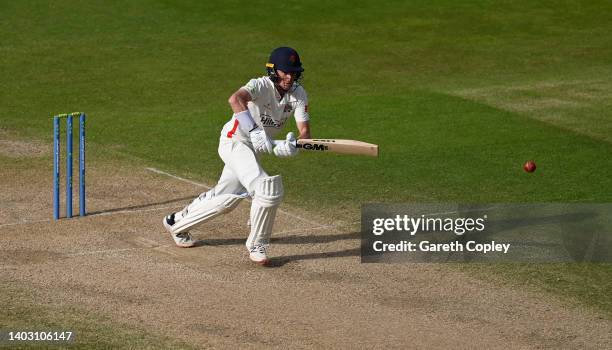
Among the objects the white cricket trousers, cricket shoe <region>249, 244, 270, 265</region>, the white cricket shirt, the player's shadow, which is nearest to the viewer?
cricket shoe <region>249, 244, 270, 265</region>

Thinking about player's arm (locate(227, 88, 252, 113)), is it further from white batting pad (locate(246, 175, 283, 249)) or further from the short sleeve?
white batting pad (locate(246, 175, 283, 249))

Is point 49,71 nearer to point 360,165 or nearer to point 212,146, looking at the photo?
point 212,146

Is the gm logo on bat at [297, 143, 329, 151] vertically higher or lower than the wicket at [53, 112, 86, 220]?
higher

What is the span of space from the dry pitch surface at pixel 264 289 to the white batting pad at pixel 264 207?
33 centimetres

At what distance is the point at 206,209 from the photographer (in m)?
12.0

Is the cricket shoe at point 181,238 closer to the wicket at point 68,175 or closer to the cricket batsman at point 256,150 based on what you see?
the cricket batsman at point 256,150

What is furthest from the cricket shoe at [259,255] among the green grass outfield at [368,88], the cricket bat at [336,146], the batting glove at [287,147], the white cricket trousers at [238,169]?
the green grass outfield at [368,88]

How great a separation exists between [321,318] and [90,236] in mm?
3462

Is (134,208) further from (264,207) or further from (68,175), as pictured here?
(264,207)

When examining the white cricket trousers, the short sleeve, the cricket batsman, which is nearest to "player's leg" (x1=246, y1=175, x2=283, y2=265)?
the cricket batsman
